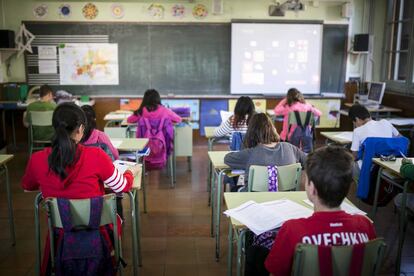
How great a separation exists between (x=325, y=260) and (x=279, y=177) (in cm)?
110

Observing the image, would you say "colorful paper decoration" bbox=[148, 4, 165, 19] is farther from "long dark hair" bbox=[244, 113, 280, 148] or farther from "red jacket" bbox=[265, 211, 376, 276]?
"red jacket" bbox=[265, 211, 376, 276]

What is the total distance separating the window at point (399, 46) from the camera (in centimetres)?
639

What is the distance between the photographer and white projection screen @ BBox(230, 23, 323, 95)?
7.20 m

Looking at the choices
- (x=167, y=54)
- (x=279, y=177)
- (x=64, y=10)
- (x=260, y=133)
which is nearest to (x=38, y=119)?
(x=64, y=10)

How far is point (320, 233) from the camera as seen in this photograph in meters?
1.53

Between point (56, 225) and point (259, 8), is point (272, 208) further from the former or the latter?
point (259, 8)

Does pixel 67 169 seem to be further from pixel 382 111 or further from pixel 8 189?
pixel 382 111

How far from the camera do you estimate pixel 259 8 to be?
7145 mm

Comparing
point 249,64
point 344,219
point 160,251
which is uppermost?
point 249,64

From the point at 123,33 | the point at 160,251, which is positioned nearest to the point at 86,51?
the point at 123,33

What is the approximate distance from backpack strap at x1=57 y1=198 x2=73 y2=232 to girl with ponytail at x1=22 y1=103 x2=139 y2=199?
137 millimetres

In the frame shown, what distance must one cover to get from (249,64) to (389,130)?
376 centimetres

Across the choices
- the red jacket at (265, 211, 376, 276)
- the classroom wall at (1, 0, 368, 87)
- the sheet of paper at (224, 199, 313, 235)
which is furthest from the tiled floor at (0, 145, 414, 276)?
the classroom wall at (1, 0, 368, 87)

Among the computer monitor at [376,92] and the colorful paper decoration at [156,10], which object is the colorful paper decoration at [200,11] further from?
the computer monitor at [376,92]
